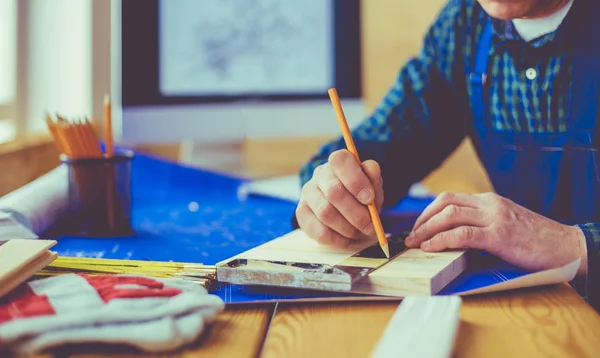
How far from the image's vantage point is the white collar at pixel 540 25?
1.07 meters

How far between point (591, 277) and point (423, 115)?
21.4 inches

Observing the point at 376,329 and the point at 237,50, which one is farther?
the point at 237,50

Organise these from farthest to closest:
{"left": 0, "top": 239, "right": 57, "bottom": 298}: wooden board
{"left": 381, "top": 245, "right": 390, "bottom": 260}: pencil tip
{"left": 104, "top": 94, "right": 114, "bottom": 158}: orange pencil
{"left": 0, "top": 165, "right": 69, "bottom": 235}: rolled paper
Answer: {"left": 104, "top": 94, "right": 114, "bottom": 158}: orange pencil
{"left": 0, "top": 165, "right": 69, "bottom": 235}: rolled paper
{"left": 381, "top": 245, "right": 390, "bottom": 260}: pencil tip
{"left": 0, "top": 239, "right": 57, "bottom": 298}: wooden board

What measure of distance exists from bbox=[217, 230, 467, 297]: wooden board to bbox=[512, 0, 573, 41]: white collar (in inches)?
18.6

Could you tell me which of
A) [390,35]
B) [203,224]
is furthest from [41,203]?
[390,35]

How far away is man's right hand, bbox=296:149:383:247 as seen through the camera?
2.60ft

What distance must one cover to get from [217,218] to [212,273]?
17.2 inches

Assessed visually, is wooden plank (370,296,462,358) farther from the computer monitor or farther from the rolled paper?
the computer monitor

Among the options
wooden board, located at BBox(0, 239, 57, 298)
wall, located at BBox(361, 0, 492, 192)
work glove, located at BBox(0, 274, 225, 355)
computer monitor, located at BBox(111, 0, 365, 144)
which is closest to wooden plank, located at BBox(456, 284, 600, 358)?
work glove, located at BBox(0, 274, 225, 355)

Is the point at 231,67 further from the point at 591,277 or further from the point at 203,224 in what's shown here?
the point at 591,277

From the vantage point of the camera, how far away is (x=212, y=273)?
0.71 meters

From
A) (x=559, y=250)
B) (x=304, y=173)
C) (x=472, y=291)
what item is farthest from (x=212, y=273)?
(x=304, y=173)

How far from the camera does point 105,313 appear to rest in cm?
53

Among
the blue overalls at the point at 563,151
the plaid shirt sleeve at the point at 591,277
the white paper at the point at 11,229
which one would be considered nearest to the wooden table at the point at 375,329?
the plaid shirt sleeve at the point at 591,277
